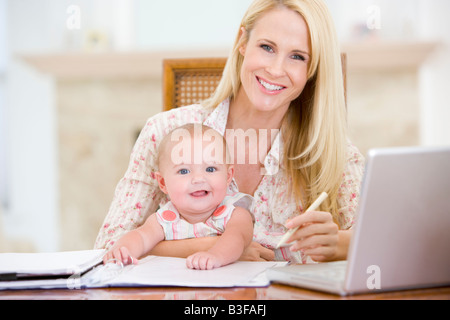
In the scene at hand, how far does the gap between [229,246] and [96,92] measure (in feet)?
10.1

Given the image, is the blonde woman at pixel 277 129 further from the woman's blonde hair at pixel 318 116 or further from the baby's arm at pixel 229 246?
the baby's arm at pixel 229 246

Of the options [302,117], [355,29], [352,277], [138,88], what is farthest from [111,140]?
[352,277]

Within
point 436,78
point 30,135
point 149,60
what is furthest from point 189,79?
point 30,135

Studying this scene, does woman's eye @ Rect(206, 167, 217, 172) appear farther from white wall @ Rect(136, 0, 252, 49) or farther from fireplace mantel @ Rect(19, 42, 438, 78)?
white wall @ Rect(136, 0, 252, 49)

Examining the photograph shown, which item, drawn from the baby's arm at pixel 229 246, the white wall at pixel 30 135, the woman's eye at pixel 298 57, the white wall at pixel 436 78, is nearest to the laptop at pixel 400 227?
the baby's arm at pixel 229 246

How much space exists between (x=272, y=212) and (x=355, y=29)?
98.0 inches

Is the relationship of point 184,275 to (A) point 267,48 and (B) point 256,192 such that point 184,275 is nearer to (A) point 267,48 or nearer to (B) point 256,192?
(B) point 256,192

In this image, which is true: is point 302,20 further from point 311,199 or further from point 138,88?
point 138,88

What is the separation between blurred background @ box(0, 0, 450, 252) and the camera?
3.48m

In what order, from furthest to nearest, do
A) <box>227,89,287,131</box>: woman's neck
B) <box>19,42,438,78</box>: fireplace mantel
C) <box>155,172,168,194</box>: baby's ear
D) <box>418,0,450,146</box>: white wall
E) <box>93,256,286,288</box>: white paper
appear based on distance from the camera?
<box>19,42,438,78</box>: fireplace mantel, <box>418,0,450,146</box>: white wall, <box>227,89,287,131</box>: woman's neck, <box>155,172,168,194</box>: baby's ear, <box>93,256,286,288</box>: white paper

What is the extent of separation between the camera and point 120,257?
2.91ft

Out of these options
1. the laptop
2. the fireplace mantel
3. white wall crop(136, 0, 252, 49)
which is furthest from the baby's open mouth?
white wall crop(136, 0, 252, 49)

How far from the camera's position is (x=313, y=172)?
1.30 meters

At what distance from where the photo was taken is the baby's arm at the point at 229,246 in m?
0.84
